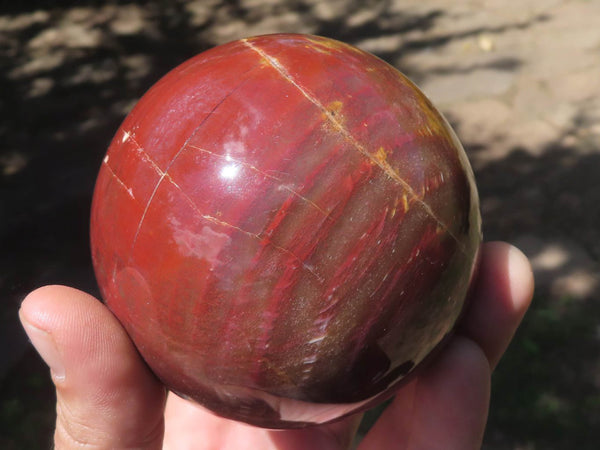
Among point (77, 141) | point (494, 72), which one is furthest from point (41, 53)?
point (494, 72)

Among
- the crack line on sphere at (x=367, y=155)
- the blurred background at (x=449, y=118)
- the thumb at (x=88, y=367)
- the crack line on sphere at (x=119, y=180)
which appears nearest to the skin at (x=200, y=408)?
the thumb at (x=88, y=367)

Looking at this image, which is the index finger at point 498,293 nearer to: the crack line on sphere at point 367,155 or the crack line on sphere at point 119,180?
the crack line on sphere at point 367,155

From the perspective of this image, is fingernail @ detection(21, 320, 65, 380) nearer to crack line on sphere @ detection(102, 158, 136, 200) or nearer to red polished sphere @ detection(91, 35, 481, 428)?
red polished sphere @ detection(91, 35, 481, 428)

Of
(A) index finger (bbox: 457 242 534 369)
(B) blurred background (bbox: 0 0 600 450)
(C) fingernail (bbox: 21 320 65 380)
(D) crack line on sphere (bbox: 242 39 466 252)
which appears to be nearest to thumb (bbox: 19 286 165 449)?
(C) fingernail (bbox: 21 320 65 380)

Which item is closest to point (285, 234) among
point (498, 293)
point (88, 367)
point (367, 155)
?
point (367, 155)

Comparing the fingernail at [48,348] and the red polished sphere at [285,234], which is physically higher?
the red polished sphere at [285,234]
